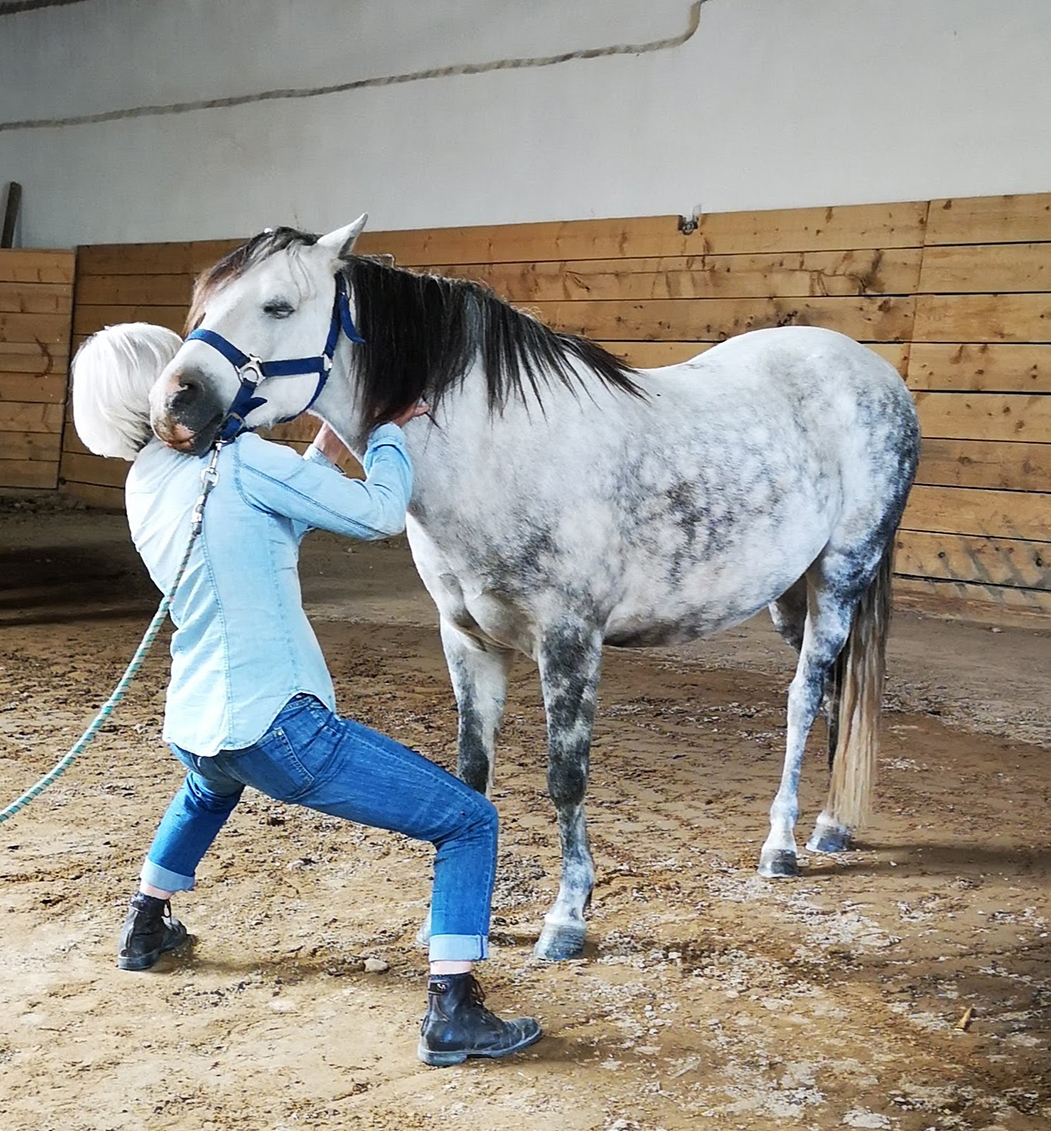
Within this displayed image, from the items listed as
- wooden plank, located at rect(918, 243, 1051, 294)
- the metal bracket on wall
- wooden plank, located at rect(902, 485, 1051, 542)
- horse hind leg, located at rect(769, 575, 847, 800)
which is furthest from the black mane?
the metal bracket on wall

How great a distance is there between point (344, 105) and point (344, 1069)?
814 centimetres

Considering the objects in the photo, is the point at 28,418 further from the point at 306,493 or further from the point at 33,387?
the point at 306,493

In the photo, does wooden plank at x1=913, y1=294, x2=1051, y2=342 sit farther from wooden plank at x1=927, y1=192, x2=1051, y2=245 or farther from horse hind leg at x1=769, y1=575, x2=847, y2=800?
horse hind leg at x1=769, y1=575, x2=847, y2=800

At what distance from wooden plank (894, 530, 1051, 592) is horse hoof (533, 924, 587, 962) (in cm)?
390

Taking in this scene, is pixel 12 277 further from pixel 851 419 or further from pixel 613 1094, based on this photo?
pixel 613 1094

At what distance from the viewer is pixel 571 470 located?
2.43 metres

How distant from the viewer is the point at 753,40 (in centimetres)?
679

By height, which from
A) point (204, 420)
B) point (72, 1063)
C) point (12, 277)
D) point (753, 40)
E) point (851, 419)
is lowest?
point (72, 1063)

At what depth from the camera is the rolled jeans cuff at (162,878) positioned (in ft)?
7.46

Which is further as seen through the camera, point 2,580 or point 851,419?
point 2,580

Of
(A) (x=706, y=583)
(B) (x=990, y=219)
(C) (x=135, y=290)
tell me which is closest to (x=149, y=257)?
(C) (x=135, y=290)

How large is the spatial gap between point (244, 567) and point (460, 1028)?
82 centimetres

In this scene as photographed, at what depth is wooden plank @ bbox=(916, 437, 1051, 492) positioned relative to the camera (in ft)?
19.5

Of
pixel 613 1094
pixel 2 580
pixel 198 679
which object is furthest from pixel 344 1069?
pixel 2 580
